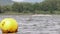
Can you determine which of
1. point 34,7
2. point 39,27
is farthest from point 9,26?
point 34,7

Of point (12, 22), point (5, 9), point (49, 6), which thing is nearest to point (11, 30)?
point (12, 22)

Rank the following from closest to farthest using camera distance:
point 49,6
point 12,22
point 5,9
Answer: point 12,22, point 5,9, point 49,6

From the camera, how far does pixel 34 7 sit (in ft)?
72.5

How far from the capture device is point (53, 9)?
22156 mm

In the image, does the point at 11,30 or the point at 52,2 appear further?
the point at 52,2

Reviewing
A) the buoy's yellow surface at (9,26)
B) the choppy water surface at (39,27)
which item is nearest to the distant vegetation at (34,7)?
the choppy water surface at (39,27)

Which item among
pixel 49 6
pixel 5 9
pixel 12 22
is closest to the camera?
pixel 12 22

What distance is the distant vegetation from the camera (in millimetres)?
21322

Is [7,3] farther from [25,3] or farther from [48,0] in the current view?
[48,0]

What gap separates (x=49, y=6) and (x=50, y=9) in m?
1.09

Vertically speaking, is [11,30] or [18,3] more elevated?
[11,30]

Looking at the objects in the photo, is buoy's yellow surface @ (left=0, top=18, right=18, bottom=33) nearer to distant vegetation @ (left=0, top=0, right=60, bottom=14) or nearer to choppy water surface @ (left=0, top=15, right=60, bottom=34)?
choppy water surface @ (left=0, top=15, right=60, bottom=34)

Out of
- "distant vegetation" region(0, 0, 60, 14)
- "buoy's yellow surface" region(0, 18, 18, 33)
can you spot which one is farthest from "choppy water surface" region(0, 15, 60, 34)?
"distant vegetation" region(0, 0, 60, 14)

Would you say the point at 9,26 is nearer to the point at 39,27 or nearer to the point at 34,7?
the point at 39,27
